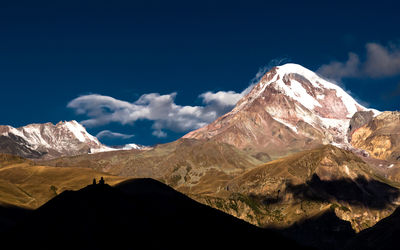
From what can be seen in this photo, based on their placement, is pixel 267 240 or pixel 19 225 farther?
pixel 267 240

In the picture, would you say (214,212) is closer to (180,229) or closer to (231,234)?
(231,234)

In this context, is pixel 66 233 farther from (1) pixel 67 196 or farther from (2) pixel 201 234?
(2) pixel 201 234

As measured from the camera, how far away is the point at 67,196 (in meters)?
133

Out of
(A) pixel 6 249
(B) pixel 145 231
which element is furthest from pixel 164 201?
(A) pixel 6 249

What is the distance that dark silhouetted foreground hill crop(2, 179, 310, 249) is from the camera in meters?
114

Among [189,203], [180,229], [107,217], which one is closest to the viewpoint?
[107,217]

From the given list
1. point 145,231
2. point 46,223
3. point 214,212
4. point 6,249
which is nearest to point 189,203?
point 214,212

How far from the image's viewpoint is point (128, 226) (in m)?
130

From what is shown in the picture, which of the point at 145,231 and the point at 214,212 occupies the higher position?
the point at 214,212

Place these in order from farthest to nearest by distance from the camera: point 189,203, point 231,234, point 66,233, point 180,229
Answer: point 189,203, point 231,234, point 180,229, point 66,233

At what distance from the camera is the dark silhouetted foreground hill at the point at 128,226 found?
11375 cm

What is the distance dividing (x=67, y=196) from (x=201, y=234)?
48.5 metres

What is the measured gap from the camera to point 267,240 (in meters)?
181

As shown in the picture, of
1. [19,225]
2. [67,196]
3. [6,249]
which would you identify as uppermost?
[67,196]
